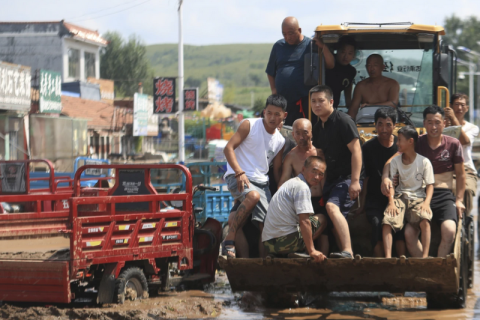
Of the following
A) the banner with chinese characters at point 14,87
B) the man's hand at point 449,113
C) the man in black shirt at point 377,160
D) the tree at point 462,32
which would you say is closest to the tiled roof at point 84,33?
the banner with chinese characters at point 14,87

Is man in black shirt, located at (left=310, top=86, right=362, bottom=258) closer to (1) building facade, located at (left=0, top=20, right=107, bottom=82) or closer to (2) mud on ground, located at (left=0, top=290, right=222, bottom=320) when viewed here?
(2) mud on ground, located at (left=0, top=290, right=222, bottom=320)

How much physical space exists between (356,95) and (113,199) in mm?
3427

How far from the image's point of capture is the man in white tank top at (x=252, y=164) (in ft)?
22.1

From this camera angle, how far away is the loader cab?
27.1 feet

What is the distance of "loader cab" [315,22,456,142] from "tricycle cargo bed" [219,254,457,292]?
2.22 meters

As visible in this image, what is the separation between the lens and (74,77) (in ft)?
139

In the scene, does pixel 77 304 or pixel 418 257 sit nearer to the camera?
pixel 418 257

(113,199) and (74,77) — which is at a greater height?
(74,77)

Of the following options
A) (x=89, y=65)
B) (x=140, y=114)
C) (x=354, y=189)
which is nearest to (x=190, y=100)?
(x=140, y=114)

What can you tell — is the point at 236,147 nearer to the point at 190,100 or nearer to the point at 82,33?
the point at 190,100

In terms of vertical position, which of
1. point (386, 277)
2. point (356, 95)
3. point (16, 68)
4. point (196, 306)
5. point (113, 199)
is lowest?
point (196, 306)

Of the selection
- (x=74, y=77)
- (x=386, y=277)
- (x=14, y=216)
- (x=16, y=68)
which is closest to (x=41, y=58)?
(x=74, y=77)

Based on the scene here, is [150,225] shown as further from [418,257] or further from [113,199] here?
[418,257]

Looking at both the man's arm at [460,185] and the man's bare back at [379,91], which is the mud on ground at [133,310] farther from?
the man's bare back at [379,91]
